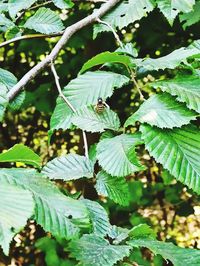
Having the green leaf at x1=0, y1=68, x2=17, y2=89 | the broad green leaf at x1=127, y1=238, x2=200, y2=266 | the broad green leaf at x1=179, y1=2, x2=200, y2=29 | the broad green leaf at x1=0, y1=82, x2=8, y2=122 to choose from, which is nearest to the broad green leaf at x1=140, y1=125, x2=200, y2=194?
the broad green leaf at x1=127, y1=238, x2=200, y2=266

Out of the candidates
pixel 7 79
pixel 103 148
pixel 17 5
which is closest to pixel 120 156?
pixel 103 148

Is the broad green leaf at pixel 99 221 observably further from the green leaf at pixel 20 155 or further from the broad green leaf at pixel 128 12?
the broad green leaf at pixel 128 12

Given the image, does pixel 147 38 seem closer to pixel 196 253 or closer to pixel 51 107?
pixel 51 107

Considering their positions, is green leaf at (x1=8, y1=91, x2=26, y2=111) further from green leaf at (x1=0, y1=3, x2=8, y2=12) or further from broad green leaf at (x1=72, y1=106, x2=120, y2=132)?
green leaf at (x1=0, y1=3, x2=8, y2=12)

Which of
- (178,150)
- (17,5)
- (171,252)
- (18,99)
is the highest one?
(17,5)

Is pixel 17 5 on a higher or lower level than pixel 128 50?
higher

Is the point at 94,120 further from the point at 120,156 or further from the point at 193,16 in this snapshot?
the point at 193,16
